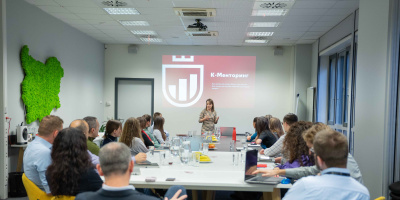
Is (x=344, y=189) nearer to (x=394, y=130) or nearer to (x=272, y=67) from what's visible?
(x=394, y=130)

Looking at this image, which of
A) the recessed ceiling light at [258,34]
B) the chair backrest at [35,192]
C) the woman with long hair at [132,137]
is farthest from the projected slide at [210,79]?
the chair backrest at [35,192]

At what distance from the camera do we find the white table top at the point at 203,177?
252cm

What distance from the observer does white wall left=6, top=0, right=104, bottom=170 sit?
5328mm

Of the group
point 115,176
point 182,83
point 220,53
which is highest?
point 220,53

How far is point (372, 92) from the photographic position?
12.7 feet

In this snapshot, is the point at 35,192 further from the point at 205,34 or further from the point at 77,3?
the point at 205,34

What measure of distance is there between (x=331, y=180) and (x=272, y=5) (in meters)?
4.81

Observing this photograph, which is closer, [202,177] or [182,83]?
[202,177]

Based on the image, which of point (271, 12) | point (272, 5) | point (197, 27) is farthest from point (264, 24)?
point (197, 27)

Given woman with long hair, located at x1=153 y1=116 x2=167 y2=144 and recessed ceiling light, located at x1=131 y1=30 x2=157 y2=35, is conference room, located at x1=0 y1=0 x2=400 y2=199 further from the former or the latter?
woman with long hair, located at x1=153 y1=116 x2=167 y2=144

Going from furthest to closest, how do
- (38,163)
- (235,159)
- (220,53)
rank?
(220,53)
(235,159)
(38,163)

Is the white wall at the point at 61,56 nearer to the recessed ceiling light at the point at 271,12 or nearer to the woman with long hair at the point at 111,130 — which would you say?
the woman with long hair at the point at 111,130

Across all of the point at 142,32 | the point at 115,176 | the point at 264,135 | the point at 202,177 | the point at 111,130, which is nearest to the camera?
the point at 115,176

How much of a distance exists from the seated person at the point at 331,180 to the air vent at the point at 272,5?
14.6ft
